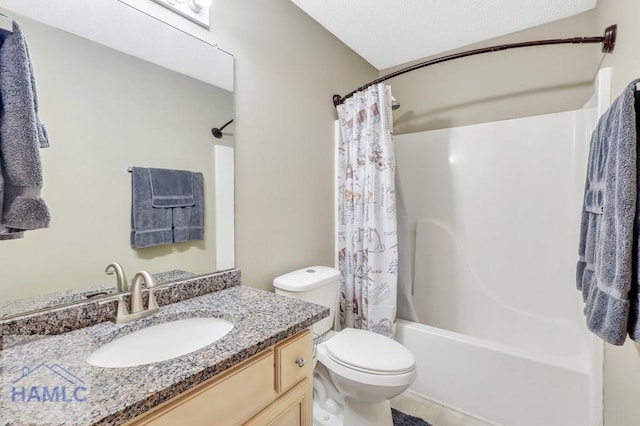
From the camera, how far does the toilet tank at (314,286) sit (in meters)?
1.49

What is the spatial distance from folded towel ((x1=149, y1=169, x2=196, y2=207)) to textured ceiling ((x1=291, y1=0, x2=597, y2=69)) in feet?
4.12

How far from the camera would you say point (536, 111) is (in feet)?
6.52

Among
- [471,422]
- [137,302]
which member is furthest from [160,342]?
[471,422]

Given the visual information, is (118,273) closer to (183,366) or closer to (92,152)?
(92,152)

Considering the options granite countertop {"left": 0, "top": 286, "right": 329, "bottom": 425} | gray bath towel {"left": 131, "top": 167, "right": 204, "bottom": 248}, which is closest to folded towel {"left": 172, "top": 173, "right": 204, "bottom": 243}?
gray bath towel {"left": 131, "top": 167, "right": 204, "bottom": 248}

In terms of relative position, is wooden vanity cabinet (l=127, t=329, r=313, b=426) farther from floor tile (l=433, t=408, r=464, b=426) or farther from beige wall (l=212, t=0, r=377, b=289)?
floor tile (l=433, t=408, r=464, b=426)

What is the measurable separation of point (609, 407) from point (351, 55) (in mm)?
2451

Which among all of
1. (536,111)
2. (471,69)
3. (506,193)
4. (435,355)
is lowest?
(435,355)

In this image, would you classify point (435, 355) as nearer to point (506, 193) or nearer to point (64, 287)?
point (506, 193)

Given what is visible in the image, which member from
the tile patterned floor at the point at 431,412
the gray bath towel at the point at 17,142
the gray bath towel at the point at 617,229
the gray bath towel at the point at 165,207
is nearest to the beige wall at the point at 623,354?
the gray bath towel at the point at 617,229

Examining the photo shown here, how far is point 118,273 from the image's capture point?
1.02 metres

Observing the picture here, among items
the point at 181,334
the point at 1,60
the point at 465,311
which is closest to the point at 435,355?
the point at 465,311

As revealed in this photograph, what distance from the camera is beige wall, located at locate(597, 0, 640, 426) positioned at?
100cm

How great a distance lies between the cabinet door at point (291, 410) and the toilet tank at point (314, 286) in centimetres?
52
